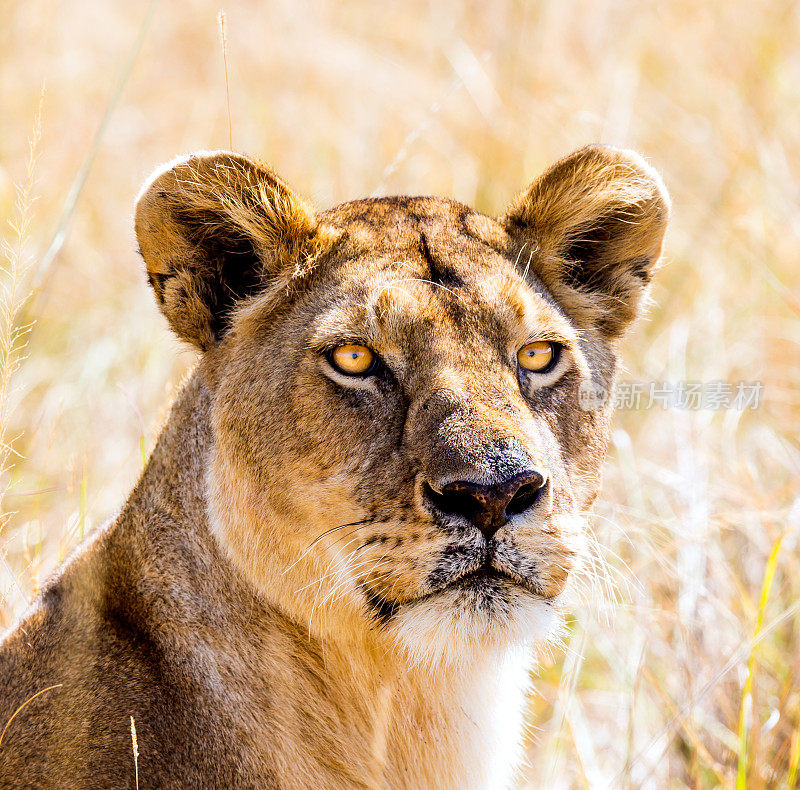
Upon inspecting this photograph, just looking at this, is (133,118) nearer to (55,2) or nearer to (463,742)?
(55,2)

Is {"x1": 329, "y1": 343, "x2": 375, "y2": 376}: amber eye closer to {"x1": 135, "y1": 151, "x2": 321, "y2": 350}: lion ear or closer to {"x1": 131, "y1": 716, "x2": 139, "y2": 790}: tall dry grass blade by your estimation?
{"x1": 135, "y1": 151, "x2": 321, "y2": 350}: lion ear

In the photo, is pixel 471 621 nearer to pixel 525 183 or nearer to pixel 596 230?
pixel 596 230

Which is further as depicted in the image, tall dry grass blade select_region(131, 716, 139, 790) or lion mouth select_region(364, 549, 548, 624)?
lion mouth select_region(364, 549, 548, 624)

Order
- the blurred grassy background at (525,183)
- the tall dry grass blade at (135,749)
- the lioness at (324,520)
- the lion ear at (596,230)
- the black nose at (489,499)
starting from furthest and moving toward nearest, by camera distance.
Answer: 1. the blurred grassy background at (525,183)
2. the lion ear at (596,230)
3. the lioness at (324,520)
4. the black nose at (489,499)
5. the tall dry grass blade at (135,749)

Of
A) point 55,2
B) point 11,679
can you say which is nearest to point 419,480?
point 11,679

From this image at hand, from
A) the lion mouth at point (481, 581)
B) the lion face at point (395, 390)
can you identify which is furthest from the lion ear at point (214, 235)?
the lion mouth at point (481, 581)

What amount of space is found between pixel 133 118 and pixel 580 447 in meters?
8.95

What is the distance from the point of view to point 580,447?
11.8ft

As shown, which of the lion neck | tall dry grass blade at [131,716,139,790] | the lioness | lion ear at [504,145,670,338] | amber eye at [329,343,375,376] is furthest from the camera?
lion ear at [504,145,670,338]

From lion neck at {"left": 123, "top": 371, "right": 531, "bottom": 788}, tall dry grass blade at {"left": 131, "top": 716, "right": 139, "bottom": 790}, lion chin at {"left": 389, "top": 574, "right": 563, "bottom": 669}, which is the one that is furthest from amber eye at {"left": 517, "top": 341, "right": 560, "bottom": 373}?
tall dry grass blade at {"left": 131, "top": 716, "right": 139, "bottom": 790}

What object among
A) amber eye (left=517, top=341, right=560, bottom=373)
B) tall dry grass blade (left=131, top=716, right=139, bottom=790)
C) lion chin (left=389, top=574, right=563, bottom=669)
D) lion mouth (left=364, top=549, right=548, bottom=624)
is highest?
amber eye (left=517, top=341, right=560, bottom=373)

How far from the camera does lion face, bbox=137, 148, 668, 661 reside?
3.05 m

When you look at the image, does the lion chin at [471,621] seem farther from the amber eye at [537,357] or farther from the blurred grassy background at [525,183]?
the blurred grassy background at [525,183]

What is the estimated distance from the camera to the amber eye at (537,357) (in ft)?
11.6
